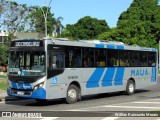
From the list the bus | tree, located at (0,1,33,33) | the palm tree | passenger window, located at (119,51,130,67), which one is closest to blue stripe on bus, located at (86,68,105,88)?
the bus

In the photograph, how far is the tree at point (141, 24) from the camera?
234 ft

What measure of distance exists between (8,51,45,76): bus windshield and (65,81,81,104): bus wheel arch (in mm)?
1954

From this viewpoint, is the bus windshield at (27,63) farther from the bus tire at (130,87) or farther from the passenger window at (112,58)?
the bus tire at (130,87)

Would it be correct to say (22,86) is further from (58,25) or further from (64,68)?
(58,25)

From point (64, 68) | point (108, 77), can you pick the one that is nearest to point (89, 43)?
point (108, 77)

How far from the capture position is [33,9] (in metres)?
62.5

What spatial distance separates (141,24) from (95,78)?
5406cm

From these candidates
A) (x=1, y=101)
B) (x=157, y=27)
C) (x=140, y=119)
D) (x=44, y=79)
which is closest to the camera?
(x=140, y=119)

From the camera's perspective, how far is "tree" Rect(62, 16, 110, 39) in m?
90.5

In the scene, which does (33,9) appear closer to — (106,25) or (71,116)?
(106,25)

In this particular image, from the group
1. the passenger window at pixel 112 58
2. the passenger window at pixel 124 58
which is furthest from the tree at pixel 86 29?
the passenger window at pixel 112 58

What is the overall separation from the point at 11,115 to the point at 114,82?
29.5 feet

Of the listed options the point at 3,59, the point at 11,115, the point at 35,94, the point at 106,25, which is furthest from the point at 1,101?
the point at 106,25

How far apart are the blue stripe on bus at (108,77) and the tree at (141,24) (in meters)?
48.6
